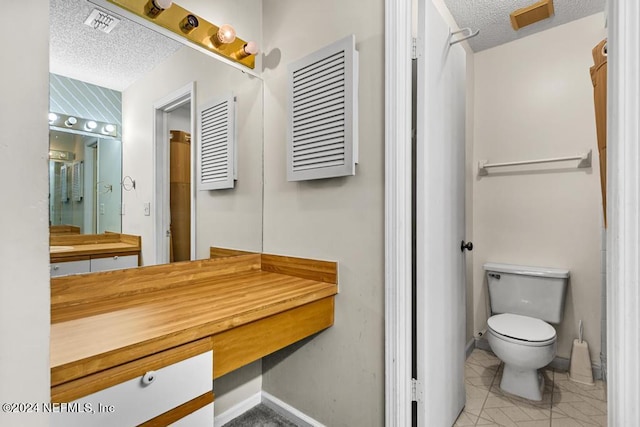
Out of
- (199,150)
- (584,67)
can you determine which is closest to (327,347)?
Result: (199,150)

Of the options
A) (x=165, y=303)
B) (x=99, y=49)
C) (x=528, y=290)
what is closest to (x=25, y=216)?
(x=165, y=303)

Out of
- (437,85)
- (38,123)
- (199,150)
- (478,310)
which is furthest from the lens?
(478,310)

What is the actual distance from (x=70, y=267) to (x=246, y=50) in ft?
4.34

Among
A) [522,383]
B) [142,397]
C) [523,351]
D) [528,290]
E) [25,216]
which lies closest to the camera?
[25,216]

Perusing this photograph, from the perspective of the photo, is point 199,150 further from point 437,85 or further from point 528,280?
point 528,280

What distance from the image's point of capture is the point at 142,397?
813mm

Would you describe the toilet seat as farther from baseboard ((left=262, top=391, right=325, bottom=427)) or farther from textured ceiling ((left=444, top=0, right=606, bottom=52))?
textured ceiling ((left=444, top=0, right=606, bottom=52))

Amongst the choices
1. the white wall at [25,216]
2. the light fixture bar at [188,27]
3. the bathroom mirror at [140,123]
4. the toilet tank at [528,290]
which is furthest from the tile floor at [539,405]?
the light fixture bar at [188,27]

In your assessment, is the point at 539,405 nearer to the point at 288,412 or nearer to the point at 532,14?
the point at 288,412

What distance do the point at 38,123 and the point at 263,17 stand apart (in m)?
1.63

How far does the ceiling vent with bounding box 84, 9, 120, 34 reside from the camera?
123cm

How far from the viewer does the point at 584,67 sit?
221 centimetres

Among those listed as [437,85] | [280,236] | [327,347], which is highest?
[437,85]

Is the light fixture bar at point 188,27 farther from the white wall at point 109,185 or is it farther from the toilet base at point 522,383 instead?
the toilet base at point 522,383
